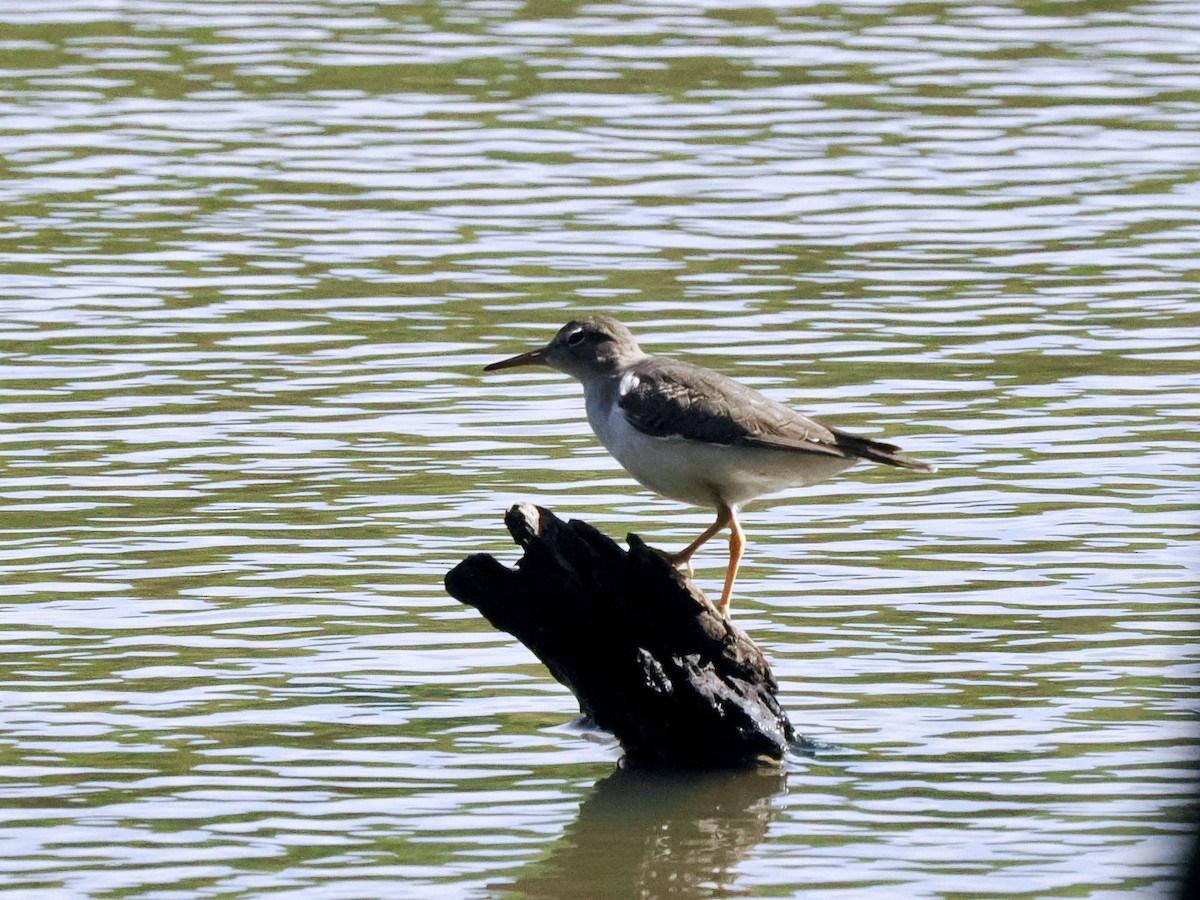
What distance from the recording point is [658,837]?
982cm

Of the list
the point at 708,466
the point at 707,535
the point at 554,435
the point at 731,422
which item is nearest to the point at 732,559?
the point at 707,535

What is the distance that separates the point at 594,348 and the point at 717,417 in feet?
4.23

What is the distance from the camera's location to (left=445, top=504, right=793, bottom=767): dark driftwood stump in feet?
34.1

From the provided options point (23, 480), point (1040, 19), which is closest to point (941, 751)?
point (23, 480)

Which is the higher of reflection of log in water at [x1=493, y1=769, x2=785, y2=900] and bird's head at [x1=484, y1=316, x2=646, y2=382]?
bird's head at [x1=484, y1=316, x2=646, y2=382]

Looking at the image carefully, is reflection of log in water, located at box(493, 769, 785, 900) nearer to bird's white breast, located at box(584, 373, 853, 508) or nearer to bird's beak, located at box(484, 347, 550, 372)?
bird's white breast, located at box(584, 373, 853, 508)

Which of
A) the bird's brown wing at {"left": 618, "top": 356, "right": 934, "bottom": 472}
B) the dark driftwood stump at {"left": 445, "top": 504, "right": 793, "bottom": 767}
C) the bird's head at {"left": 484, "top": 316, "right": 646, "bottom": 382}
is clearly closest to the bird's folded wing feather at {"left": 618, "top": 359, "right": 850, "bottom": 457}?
the bird's brown wing at {"left": 618, "top": 356, "right": 934, "bottom": 472}

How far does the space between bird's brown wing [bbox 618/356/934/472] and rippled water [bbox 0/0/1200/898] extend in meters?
1.27

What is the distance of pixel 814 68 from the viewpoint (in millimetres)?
28719

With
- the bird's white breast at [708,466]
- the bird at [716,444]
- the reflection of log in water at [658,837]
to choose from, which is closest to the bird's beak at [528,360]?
the bird at [716,444]

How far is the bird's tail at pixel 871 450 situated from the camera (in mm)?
10828

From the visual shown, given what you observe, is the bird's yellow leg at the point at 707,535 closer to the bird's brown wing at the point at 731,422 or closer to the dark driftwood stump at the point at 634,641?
the bird's brown wing at the point at 731,422

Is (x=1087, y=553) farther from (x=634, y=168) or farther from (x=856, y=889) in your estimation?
(x=634, y=168)

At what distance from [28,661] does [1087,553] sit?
19.3ft
